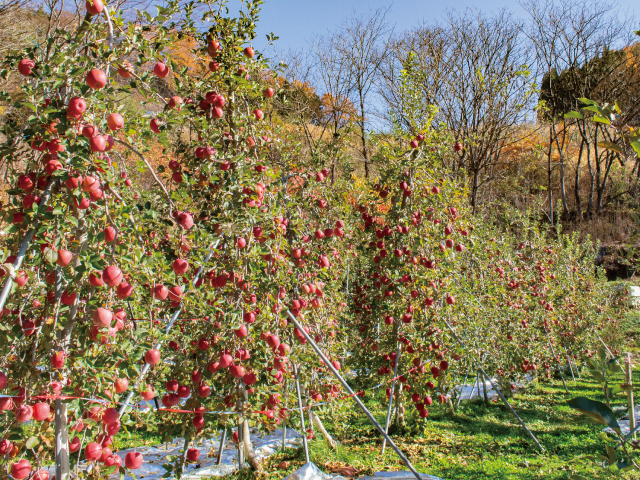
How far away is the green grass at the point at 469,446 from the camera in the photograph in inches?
134

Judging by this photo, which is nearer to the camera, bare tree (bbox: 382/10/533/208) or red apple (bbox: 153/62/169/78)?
red apple (bbox: 153/62/169/78)

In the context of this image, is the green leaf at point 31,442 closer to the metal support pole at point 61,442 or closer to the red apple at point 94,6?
the metal support pole at point 61,442

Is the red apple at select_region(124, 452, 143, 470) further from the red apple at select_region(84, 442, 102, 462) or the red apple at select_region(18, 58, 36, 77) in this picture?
the red apple at select_region(18, 58, 36, 77)

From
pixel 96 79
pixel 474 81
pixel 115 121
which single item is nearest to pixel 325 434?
pixel 115 121

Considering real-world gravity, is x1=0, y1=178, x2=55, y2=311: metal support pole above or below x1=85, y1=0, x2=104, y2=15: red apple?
below

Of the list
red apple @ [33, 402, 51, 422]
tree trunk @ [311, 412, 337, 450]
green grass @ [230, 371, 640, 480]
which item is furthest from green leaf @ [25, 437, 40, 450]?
tree trunk @ [311, 412, 337, 450]

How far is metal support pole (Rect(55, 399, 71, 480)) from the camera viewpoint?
55.8 inches

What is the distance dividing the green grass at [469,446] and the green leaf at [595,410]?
2.13 m

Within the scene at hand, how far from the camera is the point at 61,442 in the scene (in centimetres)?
144

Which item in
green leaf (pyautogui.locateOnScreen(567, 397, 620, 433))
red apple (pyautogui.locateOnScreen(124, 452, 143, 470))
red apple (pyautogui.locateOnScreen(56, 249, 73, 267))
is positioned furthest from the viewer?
red apple (pyautogui.locateOnScreen(124, 452, 143, 470))

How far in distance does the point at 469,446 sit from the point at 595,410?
3445mm

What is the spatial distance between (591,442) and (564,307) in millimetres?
2802

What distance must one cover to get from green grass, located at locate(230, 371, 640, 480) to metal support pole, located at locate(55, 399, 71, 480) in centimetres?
186

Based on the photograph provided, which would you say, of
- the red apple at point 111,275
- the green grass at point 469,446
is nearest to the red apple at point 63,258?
the red apple at point 111,275
